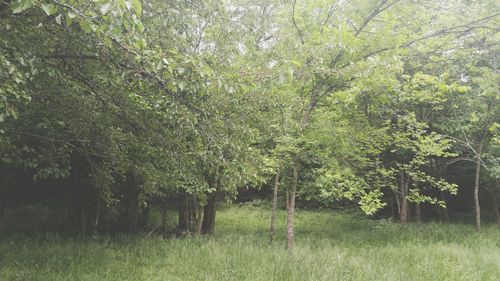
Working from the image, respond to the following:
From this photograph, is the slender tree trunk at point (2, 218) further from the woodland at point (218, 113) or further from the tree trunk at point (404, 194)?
the tree trunk at point (404, 194)

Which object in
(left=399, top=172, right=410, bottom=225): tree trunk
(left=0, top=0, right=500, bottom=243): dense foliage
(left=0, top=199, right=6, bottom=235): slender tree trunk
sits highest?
(left=0, top=0, right=500, bottom=243): dense foliage

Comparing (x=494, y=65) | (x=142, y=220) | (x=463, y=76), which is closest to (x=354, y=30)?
(x=494, y=65)

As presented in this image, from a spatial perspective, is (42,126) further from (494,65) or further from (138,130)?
(494,65)

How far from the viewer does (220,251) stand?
816 cm

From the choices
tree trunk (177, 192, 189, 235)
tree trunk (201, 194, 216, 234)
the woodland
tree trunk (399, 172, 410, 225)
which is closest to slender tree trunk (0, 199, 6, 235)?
the woodland

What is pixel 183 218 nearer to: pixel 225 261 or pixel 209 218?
pixel 209 218

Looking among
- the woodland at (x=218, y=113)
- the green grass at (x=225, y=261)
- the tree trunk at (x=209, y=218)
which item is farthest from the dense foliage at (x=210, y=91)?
the green grass at (x=225, y=261)

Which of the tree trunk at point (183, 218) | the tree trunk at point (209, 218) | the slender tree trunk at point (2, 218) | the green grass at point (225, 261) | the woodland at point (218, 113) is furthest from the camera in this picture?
the tree trunk at point (209, 218)

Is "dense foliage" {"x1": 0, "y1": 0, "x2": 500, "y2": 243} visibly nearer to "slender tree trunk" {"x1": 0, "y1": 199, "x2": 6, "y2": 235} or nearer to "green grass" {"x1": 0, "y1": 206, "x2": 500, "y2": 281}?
"slender tree trunk" {"x1": 0, "y1": 199, "x2": 6, "y2": 235}

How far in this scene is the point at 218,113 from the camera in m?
5.38

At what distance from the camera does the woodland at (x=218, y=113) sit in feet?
13.4

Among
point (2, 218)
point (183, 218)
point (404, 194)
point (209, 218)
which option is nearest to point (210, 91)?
point (183, 218)

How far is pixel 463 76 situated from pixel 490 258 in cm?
829

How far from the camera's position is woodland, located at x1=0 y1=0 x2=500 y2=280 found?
4094 mm
